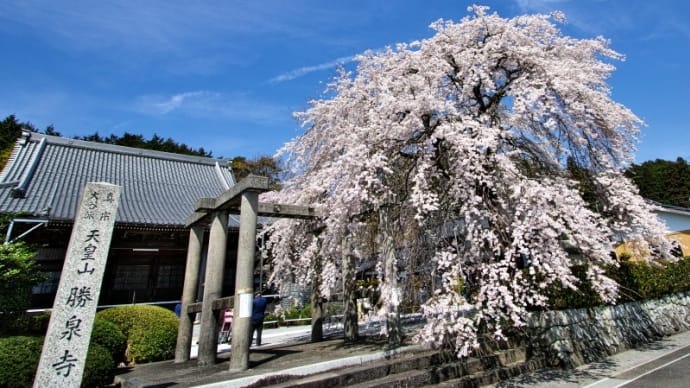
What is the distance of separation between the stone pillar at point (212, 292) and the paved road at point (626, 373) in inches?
197

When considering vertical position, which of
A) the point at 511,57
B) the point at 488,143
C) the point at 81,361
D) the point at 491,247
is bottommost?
the point at 81,361

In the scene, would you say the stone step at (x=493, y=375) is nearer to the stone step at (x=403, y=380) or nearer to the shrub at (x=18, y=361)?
the stone step at (x=403, y=380)

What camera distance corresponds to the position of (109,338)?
20.9 ft

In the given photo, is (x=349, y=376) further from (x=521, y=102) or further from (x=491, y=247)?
(x=521, y=102)

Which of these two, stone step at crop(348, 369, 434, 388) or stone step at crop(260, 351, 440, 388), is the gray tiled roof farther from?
stone step at crop(348, 369, 434, 388)

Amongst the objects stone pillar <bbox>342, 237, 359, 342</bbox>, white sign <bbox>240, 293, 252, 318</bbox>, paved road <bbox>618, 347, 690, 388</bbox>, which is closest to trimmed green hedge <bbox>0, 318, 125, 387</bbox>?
white sign <bbox>240, 293, 252, 318</bbox>

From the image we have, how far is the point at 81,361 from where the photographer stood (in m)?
4.39

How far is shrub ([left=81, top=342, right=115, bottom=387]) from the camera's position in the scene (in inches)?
217

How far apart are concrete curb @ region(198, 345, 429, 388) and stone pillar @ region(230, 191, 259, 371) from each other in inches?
27.8

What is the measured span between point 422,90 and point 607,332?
6946 millimetres

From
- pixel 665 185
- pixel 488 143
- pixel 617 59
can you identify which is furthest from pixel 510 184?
pixel 665 185

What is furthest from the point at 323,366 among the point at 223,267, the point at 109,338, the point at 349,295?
the point at 109,338

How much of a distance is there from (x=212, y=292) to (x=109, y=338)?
187cm

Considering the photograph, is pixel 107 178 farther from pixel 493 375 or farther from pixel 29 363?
pixel 493 375
